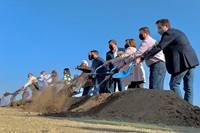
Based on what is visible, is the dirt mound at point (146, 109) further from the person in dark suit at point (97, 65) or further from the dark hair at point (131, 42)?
the dark hair at point (131, 42)

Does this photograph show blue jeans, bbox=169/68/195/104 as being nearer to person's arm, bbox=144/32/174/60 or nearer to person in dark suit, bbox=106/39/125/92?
person's arm, bbox=144/32/174/60

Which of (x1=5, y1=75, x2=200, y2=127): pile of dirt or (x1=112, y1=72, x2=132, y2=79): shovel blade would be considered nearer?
(x1=5, y1=75, x2=200, y2=127): pile of dirt

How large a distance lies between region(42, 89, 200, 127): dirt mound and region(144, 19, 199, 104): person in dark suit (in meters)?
0.40

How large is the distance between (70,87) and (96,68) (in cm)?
99

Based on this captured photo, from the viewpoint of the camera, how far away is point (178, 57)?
8.89 m

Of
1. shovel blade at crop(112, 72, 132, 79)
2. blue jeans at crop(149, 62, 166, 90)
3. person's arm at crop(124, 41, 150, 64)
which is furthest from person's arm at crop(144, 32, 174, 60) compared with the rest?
shovel blade at crop(112, 72, 132, 79)

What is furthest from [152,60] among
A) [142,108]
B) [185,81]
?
[142,108]

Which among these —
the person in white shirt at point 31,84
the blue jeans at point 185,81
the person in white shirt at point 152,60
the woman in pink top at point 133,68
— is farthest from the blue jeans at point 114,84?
the person in white shirt at point 31,84

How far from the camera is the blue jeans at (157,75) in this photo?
9.54 m

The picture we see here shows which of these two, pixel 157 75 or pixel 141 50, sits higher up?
pixel 141 50

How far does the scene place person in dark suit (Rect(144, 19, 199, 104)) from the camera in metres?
8.82

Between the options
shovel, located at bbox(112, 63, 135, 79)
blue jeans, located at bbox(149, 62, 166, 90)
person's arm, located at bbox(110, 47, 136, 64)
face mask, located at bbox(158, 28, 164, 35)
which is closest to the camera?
face mask, located at bbox(158, 28, 164, 35)

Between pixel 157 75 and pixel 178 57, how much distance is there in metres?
0.82

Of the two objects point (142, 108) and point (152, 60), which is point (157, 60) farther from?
point (142, 108)
